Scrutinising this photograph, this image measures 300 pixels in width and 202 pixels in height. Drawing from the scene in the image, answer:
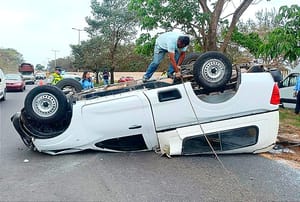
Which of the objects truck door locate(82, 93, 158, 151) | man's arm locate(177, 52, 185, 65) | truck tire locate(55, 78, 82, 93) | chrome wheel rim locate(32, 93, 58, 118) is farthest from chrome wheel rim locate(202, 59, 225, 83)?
truck tire locate(55, 78, 82, 93)

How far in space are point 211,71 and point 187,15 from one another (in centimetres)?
725

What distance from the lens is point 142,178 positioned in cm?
486

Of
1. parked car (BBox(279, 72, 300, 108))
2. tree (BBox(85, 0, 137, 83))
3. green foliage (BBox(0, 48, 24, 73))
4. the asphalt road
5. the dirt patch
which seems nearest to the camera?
the asphalt road

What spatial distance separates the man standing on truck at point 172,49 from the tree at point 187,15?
16.6 feet

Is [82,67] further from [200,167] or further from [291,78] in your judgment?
[200,167]

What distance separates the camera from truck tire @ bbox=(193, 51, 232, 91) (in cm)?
586

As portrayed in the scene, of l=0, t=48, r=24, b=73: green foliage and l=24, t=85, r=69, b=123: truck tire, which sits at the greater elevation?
l=0, t=48, r=24, b=73: green foliage

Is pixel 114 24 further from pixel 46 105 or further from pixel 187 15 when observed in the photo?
pixel 46 105

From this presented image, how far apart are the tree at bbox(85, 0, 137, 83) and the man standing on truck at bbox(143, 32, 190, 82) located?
28331 millimetres

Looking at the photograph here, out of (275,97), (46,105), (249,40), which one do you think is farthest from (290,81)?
(46,105)

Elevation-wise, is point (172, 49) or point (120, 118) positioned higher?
point (172, 49)

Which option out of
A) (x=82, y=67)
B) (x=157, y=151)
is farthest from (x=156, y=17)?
(x=82, y=67)

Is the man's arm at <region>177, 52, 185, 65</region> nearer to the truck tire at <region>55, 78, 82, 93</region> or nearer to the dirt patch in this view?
the truck tire at <region>55, 78, 82, 93</region>

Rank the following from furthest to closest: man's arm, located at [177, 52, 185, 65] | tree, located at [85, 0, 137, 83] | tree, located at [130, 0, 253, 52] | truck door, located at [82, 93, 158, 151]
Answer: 1. tree, located at [85, 0, 137, 83]
2. tree, located at [130, 0, 253, 52]
3. man's arm, located at [177, 52, 185, 65]
4. truck door, located at [82, 93, 158, 151]
